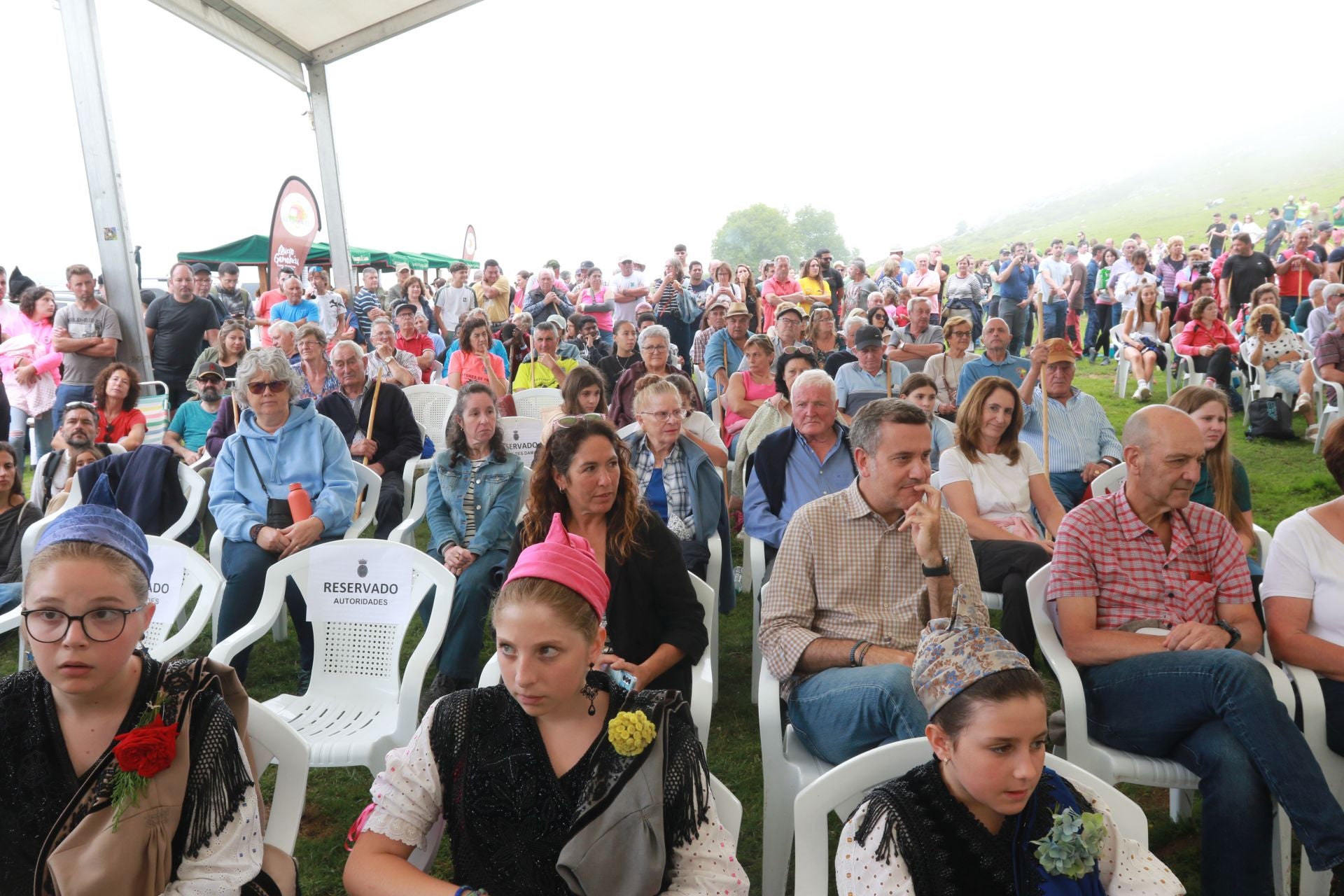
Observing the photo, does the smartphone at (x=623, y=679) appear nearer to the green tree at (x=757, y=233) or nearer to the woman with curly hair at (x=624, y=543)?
the woman with curly hair at (x=624, y=543)

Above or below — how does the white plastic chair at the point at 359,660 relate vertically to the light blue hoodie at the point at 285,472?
below

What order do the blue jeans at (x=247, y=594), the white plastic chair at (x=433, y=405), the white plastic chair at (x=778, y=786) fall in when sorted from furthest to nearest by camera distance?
the white plastic chair at (x=433, y=405)
the blue jeans at (x=247, y=594)
the white plastic chair at (x=778, y=786)

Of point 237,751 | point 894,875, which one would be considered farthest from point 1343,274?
point 237,751

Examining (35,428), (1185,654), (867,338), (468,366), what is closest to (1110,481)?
(1185,654)

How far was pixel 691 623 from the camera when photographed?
2594 millimetres

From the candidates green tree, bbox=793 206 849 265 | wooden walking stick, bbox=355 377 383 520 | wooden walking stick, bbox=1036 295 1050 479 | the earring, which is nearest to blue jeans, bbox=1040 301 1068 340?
wooden walking stick, bbox=1036 295 1050 479

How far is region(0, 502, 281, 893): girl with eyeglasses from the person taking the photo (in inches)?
59.6

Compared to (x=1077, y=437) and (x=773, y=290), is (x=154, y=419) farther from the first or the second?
(x=773, y=290)

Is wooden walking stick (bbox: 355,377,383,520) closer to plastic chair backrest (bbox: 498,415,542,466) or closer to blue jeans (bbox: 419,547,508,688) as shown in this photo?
plastic chair backrest (bbox: 498,415,542,466)

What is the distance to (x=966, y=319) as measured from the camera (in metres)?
6.38

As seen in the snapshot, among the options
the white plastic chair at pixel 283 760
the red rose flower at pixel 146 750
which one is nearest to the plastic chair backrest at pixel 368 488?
the white plastic chair at pixel 283 760

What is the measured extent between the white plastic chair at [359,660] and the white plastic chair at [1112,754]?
177 centimetres

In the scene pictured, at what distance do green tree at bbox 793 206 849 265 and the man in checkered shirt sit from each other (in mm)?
59407

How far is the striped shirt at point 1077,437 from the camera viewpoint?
4465 mm
